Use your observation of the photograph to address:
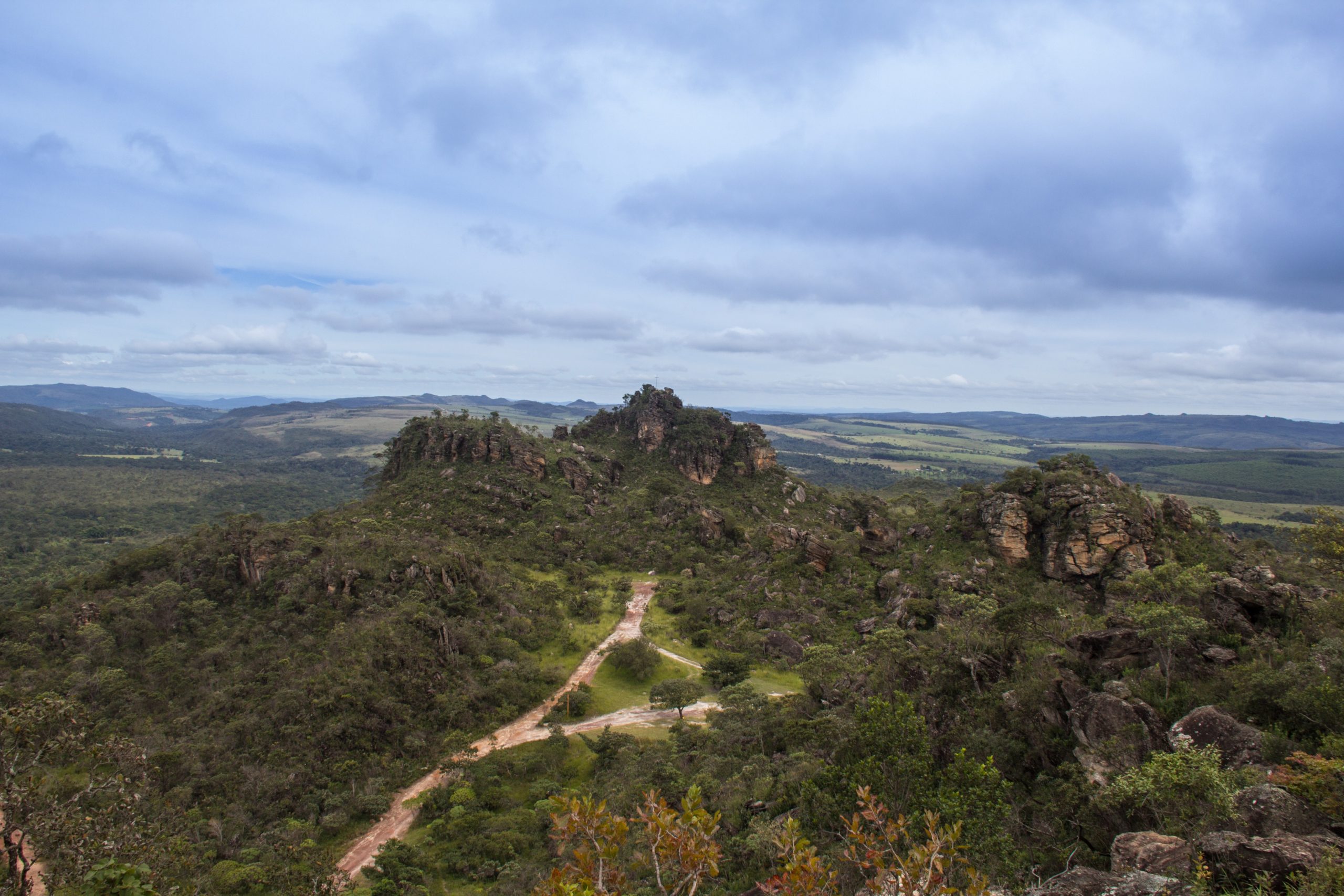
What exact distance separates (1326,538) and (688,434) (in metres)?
77.3

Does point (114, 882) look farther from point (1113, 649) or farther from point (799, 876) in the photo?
point (1113, 649)

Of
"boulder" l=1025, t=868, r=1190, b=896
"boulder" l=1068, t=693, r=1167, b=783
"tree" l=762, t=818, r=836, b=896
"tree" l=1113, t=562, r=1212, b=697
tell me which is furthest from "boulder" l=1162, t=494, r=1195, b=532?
"tree" l=762, t=818, r=836, b=896

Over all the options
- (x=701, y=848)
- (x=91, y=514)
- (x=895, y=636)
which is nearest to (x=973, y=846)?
(x=701, y=848)

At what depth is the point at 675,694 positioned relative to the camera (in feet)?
128

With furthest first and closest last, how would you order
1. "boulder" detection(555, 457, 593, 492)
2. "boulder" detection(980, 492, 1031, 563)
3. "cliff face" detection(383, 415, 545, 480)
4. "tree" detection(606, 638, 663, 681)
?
"boulder" detection(555, 457, 593, 492), "cliff face" detection(383, 415, 545, 480), "tree" detection(606, 638, 663, 681), "boulder" detection(980, 492, 1031, 563)

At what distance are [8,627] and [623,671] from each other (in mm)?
42898

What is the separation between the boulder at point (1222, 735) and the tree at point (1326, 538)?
9.70 metres

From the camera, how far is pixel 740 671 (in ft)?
144

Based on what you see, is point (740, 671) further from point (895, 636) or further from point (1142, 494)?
point (1142, 494)

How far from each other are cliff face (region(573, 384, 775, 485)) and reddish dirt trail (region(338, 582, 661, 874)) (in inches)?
1405

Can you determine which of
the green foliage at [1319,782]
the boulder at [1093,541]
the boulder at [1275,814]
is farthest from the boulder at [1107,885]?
the boulder at [1093,541]

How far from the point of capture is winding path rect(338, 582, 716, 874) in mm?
28125

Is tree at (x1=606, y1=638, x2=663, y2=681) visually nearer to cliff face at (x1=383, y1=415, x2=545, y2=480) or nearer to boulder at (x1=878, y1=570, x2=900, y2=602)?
boulder at (x1=878, y1=570, x2=900, y2=602)

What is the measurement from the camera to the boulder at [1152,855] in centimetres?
1108
